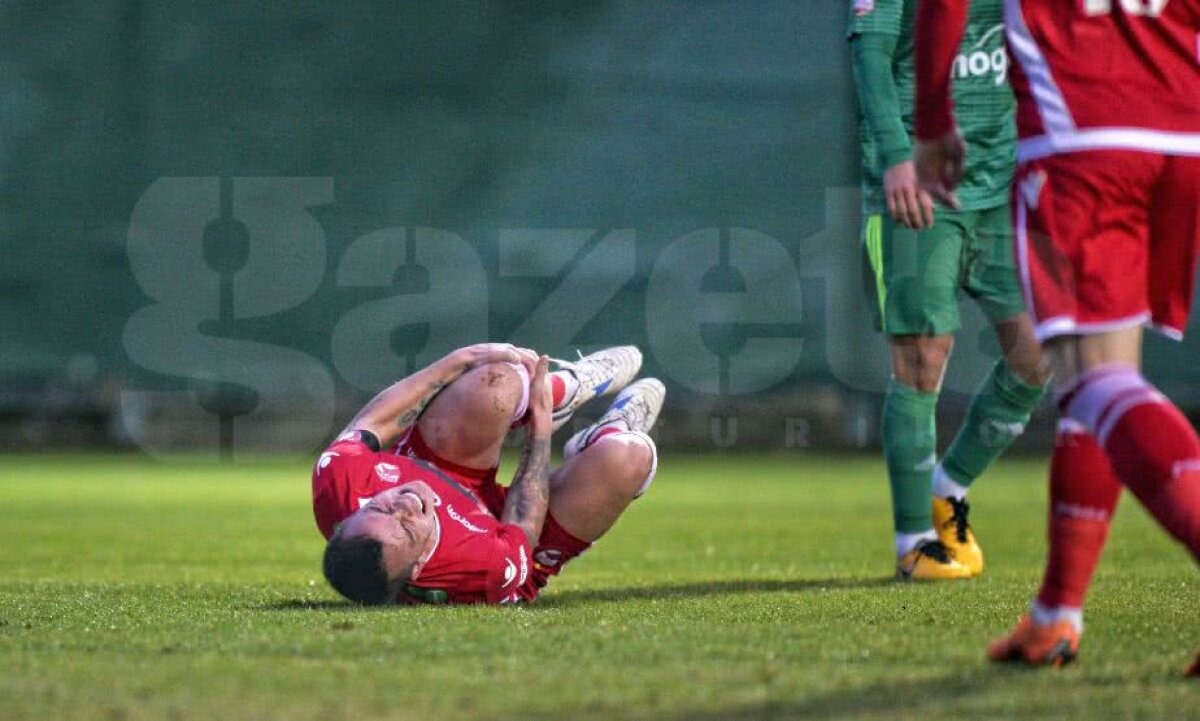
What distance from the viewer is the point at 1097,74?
2.92 m

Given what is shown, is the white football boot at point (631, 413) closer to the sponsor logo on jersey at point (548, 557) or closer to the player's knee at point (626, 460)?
the player's knee at point (626, 460)

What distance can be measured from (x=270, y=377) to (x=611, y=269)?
250 cm

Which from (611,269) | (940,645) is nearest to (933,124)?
(940,645)

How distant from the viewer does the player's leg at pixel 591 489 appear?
433 cm

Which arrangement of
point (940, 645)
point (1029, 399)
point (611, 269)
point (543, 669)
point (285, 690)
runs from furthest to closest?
point (611, 269) < point (1029, 399) < point (940, 645) < point (543, 669) < point (285, 690)

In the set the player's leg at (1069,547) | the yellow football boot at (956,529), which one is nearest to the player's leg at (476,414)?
the player's leg at (1069,547)

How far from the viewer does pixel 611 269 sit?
37.4ft

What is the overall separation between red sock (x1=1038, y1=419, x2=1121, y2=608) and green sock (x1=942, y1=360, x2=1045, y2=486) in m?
2.52

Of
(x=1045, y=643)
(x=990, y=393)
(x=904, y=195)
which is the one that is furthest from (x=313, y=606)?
(x=990, y=393)

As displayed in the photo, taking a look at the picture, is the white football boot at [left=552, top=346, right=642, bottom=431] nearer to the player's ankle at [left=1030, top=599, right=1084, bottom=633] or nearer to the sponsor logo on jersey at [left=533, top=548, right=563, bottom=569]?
the sponsor logo on jersey at [left=533, top=548, right=563, bottom=569]

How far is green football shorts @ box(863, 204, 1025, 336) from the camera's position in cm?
539

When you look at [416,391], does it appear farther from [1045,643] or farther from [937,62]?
[1045,643]

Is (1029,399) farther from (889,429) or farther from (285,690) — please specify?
(285,690)

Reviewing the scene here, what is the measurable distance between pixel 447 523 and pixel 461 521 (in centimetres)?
6
